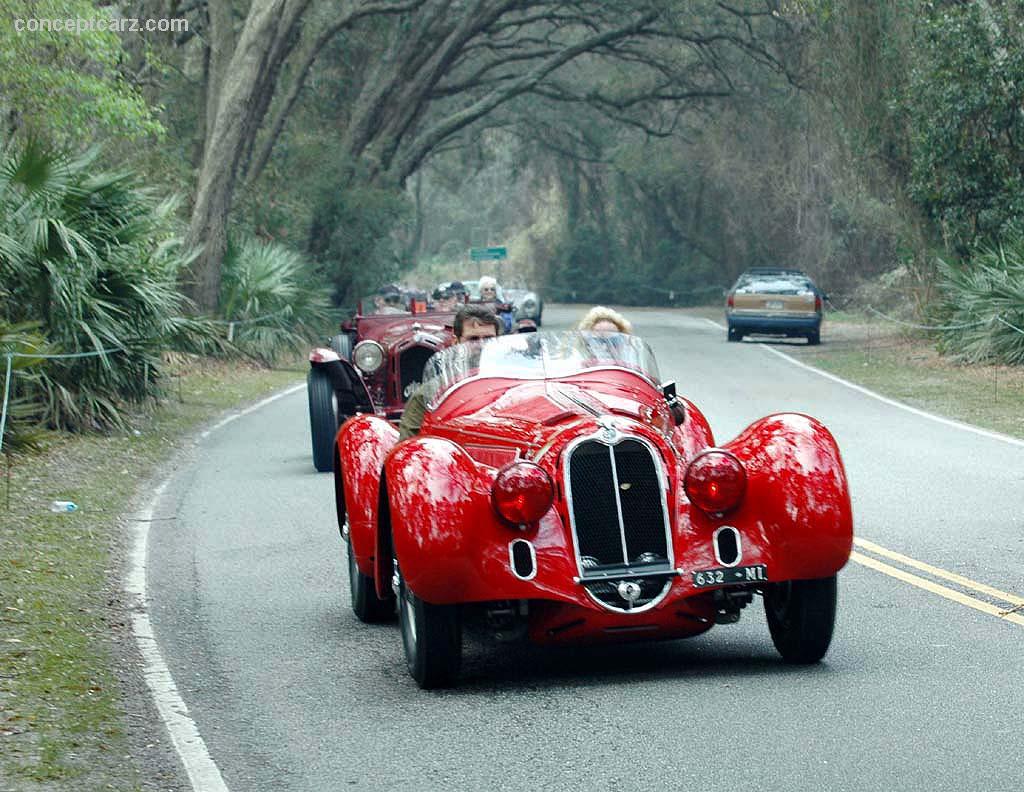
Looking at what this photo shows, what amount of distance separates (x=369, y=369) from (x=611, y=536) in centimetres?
950

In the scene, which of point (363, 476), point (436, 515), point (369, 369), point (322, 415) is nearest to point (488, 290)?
point (369, 369)

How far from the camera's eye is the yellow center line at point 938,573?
8734 millimetres

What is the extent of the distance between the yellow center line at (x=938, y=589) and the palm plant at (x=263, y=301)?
22731mm

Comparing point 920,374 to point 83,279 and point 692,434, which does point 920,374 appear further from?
point 692,434

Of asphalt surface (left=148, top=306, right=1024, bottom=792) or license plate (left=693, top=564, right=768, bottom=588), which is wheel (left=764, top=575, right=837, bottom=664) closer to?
asphalt surface (left=148, top=306, right=1024, bottom=792)

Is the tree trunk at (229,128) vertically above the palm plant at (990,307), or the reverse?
the tree trunk at (229,128)

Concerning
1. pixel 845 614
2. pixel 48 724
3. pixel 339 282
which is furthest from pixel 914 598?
pixel 339 282

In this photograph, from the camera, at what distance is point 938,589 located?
903 cm

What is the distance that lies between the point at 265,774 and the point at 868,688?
8.26 ft

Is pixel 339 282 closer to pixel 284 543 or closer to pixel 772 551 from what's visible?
pixel 284 543

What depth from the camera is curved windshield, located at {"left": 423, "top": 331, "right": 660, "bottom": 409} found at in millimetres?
8422

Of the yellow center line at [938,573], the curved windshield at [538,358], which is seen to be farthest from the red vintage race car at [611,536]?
the yellow center line at [938,573]

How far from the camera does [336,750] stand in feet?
20.4

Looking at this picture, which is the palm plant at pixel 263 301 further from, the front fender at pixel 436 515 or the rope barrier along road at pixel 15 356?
the front fender at pixel 436 515
